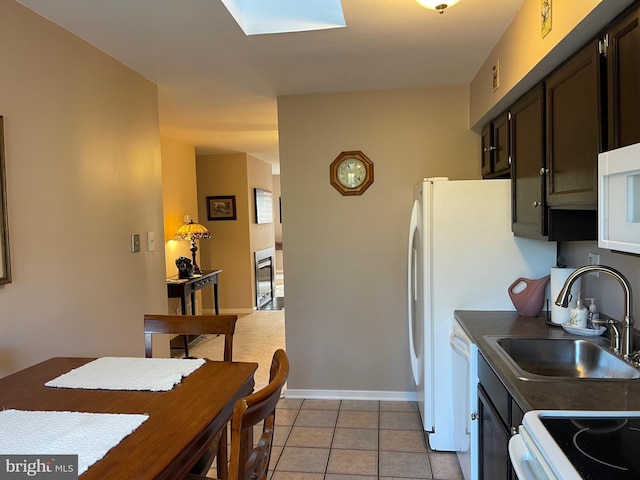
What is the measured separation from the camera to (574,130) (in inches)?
64.8

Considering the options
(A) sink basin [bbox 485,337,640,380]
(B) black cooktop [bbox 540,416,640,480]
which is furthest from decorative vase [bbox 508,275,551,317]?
(B) black cooktop [bbox 540,416,640,480]

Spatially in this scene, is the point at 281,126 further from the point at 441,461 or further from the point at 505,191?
the point at 441,461

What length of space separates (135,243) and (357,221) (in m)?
1.54

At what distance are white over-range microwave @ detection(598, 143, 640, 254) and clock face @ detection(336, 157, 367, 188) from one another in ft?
6.99

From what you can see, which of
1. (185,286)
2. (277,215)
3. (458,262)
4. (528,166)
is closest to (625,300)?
(528,166)

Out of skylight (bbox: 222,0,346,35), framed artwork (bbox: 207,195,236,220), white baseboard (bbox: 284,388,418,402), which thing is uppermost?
skylight (bbox: 222,0,346,35)

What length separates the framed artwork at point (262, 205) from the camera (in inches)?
256

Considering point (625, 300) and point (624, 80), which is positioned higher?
point (624, 80)

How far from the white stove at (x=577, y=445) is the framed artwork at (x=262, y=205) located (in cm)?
559

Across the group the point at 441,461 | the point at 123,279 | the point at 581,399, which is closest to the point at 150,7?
the point at 123,279

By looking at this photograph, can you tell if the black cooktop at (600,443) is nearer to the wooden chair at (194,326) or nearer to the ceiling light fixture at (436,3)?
the wooden chair at (194,326)

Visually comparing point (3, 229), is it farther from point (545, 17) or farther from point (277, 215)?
point (277, 215)

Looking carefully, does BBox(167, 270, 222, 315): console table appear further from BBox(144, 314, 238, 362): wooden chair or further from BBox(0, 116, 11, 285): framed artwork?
BBox(0, 116, 11, 285): framed artwork

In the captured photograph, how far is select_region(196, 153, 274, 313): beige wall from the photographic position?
6090mm
